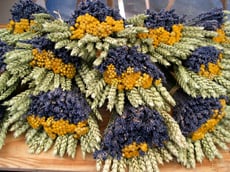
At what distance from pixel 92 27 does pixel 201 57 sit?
0.33 m

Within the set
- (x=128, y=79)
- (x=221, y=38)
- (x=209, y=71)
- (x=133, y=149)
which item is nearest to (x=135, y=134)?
(x=133, y=149)

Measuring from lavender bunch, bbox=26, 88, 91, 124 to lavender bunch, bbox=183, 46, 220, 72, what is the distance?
34 centimetres

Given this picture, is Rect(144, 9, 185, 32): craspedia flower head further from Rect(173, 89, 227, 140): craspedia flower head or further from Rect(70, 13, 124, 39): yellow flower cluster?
Rect(173, 89, 227, 140): craspedia flower head

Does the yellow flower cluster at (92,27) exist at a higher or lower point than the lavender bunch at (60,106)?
higher

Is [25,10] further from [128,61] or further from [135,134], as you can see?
[135,134]

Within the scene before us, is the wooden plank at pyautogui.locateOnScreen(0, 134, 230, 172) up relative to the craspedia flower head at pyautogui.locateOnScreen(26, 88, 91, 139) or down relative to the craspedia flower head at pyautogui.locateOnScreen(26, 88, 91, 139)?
down

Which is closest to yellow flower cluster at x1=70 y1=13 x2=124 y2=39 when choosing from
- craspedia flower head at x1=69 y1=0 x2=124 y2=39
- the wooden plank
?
craspedia flower head at x1=69 y1=0 x2=124 y2=39

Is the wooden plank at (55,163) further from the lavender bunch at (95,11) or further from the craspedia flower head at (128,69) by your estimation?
the lavender bunch at (95,11)

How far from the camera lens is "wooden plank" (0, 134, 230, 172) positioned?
86 cm

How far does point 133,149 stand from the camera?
2.69ft

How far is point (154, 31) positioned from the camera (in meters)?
0.91

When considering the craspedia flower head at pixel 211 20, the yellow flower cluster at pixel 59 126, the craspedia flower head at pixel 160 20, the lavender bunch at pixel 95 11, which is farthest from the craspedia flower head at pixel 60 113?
the craspedia flower head at pixel 211 20

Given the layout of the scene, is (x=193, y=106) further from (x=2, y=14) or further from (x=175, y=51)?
(x=2, y=14)

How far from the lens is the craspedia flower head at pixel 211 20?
969 mm
